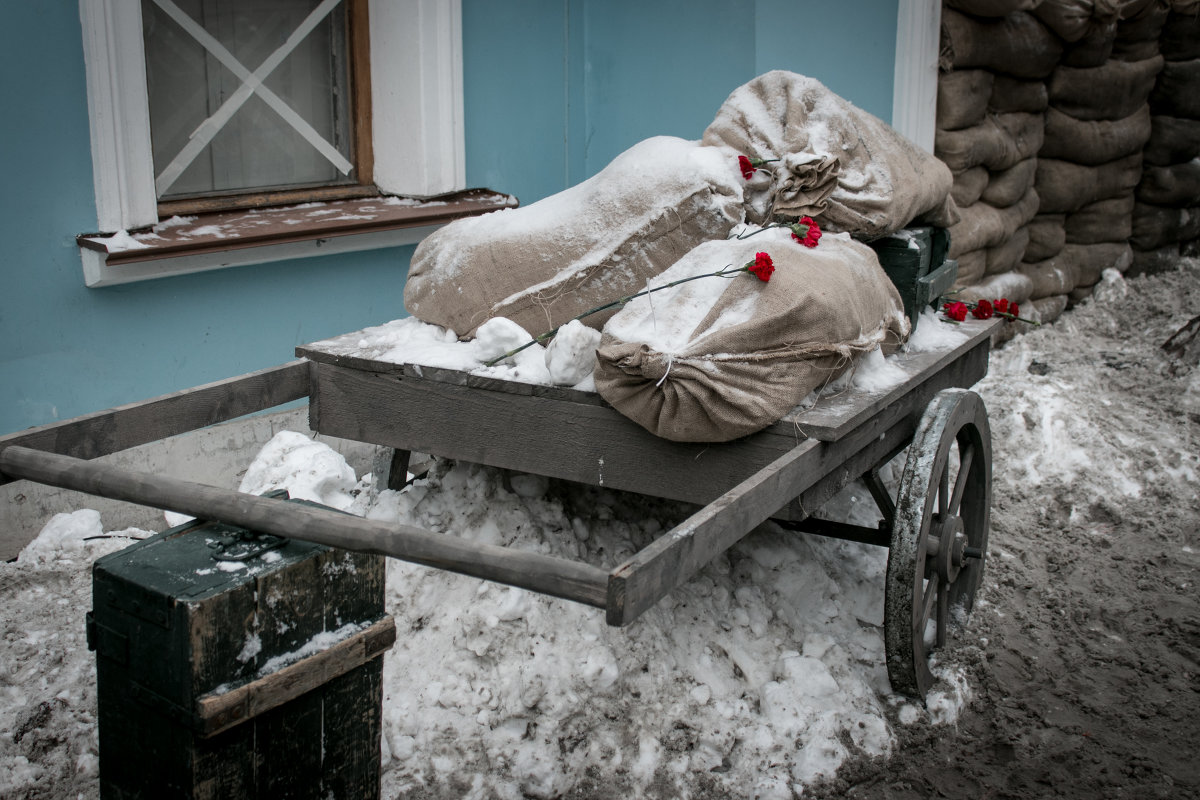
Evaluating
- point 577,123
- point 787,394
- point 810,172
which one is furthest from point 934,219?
point 577,123

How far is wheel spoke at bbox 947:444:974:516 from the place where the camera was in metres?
2.78

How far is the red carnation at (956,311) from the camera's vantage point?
3.25 metres

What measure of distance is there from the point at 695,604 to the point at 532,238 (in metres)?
0.98

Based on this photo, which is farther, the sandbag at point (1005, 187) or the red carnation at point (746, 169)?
the sandbag at point (1005, 187)

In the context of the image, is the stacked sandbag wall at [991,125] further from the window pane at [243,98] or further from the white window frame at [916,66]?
the window pane at [243,98]

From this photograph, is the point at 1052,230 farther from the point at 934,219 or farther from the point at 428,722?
the point at 428,722

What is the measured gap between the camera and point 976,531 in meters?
3.11

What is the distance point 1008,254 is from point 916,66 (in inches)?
50.3

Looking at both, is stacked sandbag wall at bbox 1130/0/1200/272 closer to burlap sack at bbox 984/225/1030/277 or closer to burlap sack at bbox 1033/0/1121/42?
burlap sack at bbox 1033/0/1121/42

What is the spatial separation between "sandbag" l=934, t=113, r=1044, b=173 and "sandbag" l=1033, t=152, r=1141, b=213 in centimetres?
24

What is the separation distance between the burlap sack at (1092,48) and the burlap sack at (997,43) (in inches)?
9.8

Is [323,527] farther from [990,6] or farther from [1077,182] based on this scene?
[1077,182]

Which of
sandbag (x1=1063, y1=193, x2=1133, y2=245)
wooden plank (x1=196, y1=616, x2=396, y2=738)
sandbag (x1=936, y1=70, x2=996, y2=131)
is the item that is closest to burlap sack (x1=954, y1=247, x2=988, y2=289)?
sandbag (x1=936, y1=70, x2=996, y2=131)

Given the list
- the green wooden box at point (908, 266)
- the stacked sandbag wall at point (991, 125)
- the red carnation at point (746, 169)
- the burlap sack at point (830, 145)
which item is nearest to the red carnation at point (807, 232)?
the burlap sack at point (830, 145)
